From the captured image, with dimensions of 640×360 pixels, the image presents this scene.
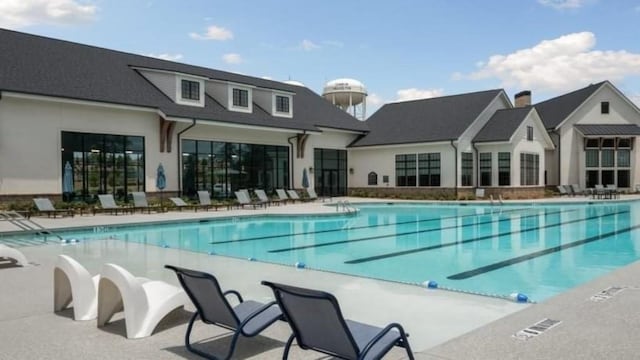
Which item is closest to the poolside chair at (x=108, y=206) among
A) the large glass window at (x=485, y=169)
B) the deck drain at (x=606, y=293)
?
the deck drain at (x=606, y=293)

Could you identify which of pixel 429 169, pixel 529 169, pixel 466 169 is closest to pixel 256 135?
pixel 429 169

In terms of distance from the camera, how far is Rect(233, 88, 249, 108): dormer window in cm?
2870

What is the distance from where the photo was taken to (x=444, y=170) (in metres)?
32.1

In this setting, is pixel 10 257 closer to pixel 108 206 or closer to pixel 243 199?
pixel 108 206

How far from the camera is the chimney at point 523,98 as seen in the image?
38969mm

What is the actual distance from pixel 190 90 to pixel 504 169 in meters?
18.9

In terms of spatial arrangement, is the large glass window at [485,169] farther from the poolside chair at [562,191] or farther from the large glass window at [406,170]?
the poolside chair at [562,191]

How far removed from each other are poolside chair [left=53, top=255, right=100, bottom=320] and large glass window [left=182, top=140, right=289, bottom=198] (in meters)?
19.7

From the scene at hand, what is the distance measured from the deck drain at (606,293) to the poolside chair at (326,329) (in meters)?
3.51

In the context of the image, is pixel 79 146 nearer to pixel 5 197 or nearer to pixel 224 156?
pixel 5 197

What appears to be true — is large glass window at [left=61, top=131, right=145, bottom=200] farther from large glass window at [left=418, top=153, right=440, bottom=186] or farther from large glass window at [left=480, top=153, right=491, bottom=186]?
large glass window at [left=480, top=153, right=491, bottom=186]

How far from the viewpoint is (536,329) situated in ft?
16.3

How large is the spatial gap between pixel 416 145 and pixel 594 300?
27425 millimetres

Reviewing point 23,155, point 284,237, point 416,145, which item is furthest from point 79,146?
point 416,145
